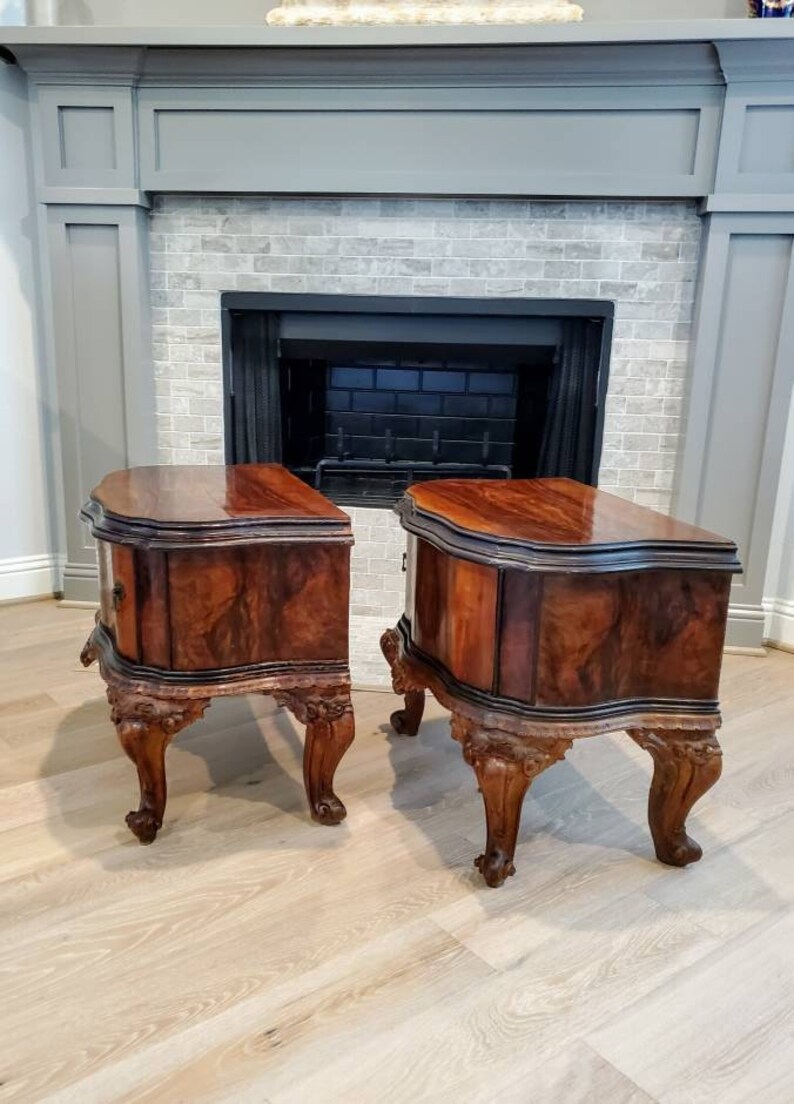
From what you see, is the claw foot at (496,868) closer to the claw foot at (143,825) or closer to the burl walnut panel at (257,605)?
the burl walnut panel at (257,605)

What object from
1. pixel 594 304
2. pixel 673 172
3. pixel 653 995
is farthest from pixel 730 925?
pixel 673 172

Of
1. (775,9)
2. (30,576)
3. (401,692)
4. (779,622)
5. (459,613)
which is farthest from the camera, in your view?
(30,576)

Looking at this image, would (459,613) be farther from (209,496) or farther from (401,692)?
(209,496)

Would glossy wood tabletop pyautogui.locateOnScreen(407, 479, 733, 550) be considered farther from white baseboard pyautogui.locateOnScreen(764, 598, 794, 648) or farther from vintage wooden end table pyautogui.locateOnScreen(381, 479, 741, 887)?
white baseboard pyautogui.locateOnScreen(764, 598, 794, 648)

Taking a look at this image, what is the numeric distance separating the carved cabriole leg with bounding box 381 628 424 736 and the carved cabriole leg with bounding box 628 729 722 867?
513mm

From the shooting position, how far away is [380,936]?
1319 millimetres

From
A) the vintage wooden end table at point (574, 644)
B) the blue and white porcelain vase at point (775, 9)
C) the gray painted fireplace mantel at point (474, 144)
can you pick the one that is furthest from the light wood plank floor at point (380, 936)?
the blue and white porcelain vase at point (775, 9)

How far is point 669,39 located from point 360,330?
128 cm

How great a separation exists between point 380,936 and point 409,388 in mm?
2299

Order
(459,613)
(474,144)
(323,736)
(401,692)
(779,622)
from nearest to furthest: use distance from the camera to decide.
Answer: (459,613)
(323,736)
(401,692)
(474,144)
(779,622)

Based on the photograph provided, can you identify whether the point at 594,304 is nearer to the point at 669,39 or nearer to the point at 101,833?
the point at 669,39

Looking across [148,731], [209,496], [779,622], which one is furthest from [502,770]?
[779,622]

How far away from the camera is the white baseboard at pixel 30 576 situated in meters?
2.96

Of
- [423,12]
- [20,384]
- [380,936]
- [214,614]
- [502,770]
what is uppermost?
[423,12]
